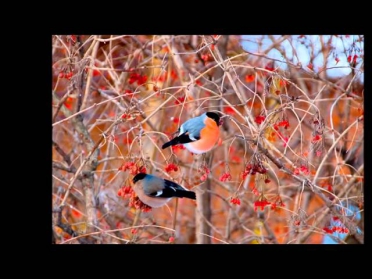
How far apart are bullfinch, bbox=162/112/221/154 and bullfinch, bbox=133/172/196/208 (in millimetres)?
139

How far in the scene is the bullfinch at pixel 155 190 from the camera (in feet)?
7.09

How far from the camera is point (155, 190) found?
2.20m

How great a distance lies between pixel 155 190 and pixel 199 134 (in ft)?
0.86

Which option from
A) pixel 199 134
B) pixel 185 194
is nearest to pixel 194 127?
pixel 199 134

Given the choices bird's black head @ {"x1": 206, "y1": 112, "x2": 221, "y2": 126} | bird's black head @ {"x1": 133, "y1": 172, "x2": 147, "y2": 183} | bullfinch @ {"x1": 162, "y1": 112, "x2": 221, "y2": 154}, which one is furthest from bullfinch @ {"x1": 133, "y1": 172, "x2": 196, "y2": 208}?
bird's black head @ {"x1": 206, "y1": 112, "x2": 221, "y2": 126}

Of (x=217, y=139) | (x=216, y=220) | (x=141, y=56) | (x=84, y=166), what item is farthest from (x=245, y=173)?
(x=216, y=220)

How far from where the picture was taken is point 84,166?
103 inches

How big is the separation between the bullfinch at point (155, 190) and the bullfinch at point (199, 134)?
0.14 metres

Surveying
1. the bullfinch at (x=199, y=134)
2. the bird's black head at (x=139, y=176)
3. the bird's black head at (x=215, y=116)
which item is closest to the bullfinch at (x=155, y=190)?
the bird's black head at (x=139, y=176)

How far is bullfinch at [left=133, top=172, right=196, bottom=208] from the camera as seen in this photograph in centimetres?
216

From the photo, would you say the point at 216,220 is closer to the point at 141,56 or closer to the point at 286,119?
the point at 141,56

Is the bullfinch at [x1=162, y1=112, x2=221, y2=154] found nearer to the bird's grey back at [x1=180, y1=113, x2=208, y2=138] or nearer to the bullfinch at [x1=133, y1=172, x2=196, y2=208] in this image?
the bird's grey back at [x1=180, y1=113, x2=208, y2=138]
